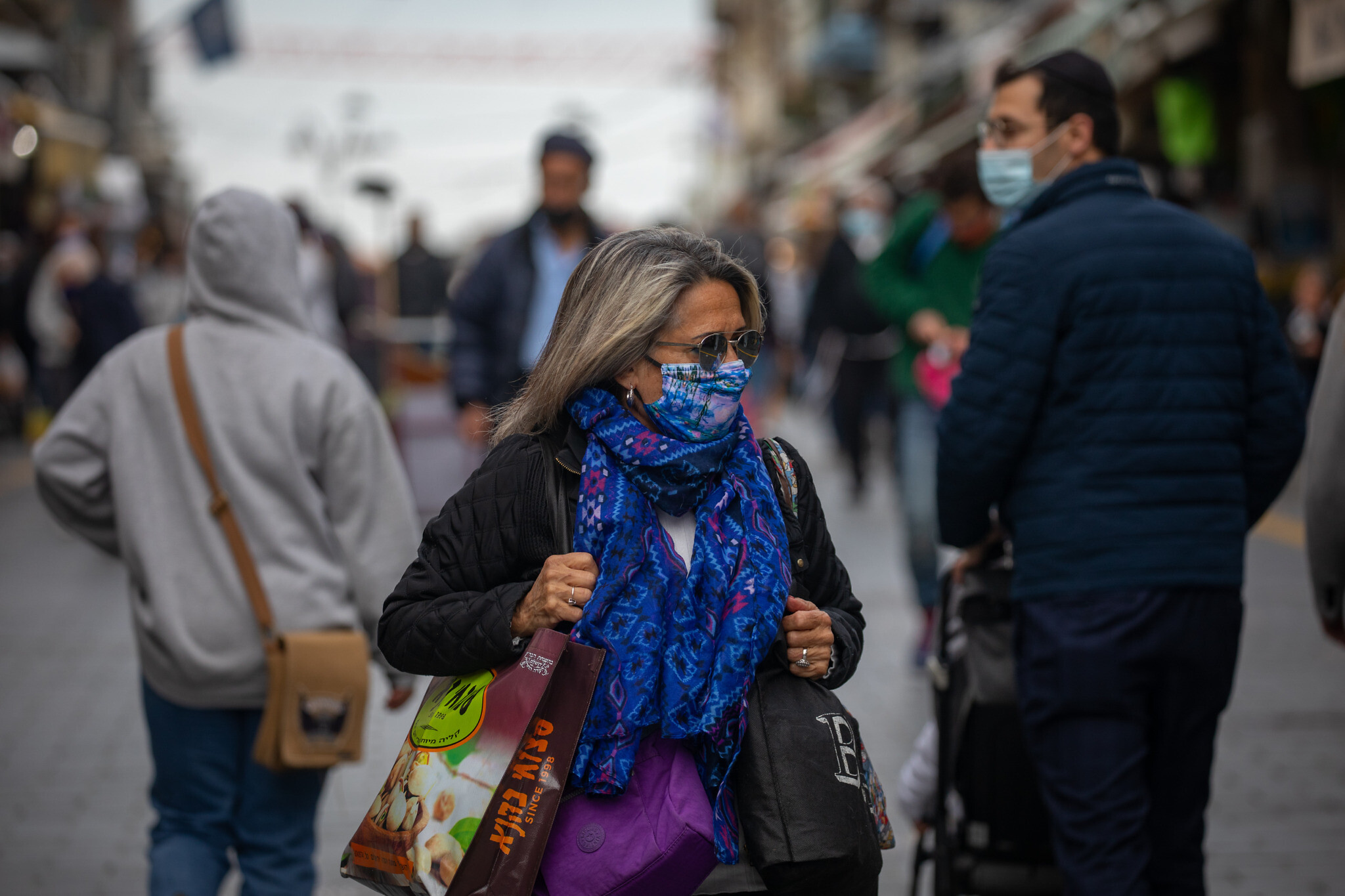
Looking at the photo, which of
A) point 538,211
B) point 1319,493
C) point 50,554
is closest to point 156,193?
point 50,554

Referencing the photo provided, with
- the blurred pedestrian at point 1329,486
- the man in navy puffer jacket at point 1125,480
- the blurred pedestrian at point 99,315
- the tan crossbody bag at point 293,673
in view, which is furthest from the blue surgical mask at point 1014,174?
the blurred pedestrian at point 99,315

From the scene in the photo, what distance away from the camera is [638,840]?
2.05 meters

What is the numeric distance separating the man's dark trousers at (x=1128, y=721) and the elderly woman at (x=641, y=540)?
2.71ft

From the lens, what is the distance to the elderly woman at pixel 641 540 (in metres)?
2.07

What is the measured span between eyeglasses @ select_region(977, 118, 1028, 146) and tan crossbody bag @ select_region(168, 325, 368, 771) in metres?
1.91

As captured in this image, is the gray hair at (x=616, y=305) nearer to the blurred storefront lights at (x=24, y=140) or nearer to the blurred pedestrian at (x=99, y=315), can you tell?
the blurred pedestrian at (x=99, y=315)

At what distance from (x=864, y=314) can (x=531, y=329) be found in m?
5.61

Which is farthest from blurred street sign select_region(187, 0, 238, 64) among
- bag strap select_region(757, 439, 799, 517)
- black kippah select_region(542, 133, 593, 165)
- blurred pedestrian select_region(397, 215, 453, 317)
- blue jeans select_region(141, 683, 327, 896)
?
bag strap select_region(757, 439, 799, 517)

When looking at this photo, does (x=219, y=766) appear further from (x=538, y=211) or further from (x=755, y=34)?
(x=755, y=34)

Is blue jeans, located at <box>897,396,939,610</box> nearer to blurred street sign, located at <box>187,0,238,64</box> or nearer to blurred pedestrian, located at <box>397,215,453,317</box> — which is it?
blurred pedestrian, located at <box>397,215,453,317</box>

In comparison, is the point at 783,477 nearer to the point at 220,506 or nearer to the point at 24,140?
the point at 220,506

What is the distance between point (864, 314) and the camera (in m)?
10.7

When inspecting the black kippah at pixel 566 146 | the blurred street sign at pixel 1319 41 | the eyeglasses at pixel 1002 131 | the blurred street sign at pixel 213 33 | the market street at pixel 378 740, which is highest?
the blurred street sign at pixel 213 33

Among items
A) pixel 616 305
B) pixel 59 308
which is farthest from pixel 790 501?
pixel 59 308
